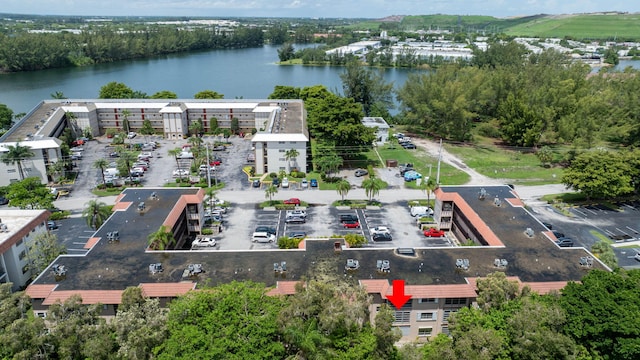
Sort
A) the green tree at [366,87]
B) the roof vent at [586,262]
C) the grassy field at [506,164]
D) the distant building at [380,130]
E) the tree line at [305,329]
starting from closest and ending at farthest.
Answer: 1. the tree line at [305,329]
2. the roof vent at [586,262]
3. the grassy field at [506,164]
4. the distant building at [380,130]
5. the green tree at [366,87]

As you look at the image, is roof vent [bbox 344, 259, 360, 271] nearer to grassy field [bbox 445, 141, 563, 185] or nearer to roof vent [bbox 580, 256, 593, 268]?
roof vent [bbox 580, 256, 593, 268]

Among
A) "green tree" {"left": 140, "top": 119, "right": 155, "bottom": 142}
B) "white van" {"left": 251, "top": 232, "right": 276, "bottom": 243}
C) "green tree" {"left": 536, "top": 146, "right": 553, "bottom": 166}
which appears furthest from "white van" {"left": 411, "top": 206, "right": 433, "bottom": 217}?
"green tree" {"left": 140, "top": 119, "right": 155, "bottom": 142}

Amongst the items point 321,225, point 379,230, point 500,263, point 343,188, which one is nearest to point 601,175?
point 500,263

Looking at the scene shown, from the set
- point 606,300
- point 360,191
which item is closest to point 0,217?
point 360,191

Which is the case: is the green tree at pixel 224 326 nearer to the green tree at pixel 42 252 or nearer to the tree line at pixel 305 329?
the tree line at pixel 305 329

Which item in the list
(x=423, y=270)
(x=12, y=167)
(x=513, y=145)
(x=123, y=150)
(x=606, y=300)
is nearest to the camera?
(x=606, y=300)

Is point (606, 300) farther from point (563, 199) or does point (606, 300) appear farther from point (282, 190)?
point (282, 190)

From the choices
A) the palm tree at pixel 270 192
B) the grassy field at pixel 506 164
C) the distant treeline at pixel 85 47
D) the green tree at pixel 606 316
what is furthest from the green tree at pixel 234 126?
the distant treeline at pixel 85 47
